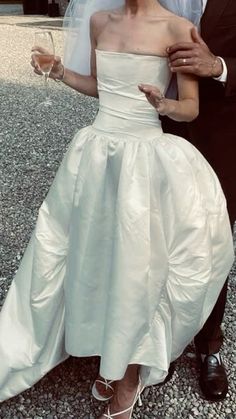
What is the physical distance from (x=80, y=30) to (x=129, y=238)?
27.7 inches

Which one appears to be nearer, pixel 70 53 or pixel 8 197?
pixel 70 53

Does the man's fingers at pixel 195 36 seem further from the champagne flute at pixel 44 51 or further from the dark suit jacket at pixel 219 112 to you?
the champagne flute at pixel 44 51

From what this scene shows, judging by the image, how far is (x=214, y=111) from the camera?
176 centimetres

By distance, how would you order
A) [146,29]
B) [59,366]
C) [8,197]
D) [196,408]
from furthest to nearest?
1. [8,197]
2. [59,366]
3. [196,408]
4. [146,29]

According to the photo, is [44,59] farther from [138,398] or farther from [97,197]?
[138,398]

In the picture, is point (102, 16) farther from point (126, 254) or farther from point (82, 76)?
point (126, 254)

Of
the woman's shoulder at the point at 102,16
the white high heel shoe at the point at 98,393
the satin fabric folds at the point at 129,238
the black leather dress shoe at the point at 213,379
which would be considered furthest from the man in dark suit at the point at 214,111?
the white high heel shoe at the point at 98,393

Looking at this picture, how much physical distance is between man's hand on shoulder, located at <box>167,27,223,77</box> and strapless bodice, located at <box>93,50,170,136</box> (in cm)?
6

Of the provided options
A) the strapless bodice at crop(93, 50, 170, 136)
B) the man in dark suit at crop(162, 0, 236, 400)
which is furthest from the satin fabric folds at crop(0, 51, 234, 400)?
the man in dark suit at crop(162, 0, 236, 400)

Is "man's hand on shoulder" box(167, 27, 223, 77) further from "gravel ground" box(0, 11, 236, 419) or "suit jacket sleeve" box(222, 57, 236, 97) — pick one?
"gravel ground" box(0, 11, 236, 419)

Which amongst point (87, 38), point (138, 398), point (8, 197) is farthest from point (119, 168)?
point (8, 197)

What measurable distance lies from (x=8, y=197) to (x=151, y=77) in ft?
7.48

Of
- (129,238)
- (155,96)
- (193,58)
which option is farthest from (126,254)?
(193,58)

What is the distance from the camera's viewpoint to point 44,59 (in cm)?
161
